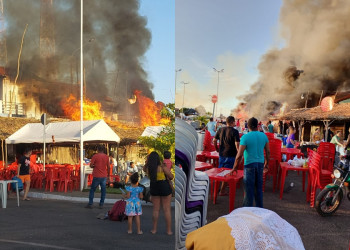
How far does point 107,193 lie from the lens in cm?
441

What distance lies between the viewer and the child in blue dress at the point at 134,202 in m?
3.74

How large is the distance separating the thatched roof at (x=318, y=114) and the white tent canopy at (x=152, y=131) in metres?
0.99

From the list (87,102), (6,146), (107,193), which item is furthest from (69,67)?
(107,193)

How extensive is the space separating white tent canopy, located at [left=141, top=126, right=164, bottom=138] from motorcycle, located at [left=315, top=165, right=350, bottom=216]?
3.63 feet

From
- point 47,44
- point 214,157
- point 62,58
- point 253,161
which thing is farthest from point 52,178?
point 253,161

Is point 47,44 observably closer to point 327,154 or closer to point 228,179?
point 228,179

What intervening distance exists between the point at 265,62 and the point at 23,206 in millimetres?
3425

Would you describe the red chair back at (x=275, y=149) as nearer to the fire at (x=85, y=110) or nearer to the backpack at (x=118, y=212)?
the fire at (x=85, y=110)

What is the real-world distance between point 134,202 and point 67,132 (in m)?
0.98

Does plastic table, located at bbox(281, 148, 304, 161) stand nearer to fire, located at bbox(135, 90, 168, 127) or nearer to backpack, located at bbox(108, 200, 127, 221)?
fire, located at bbox(135, 90, 168, 127)

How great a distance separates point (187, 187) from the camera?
1871mm

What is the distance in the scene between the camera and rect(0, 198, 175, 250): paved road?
3.38m

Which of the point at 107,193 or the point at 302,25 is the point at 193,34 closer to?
the point at 302,25

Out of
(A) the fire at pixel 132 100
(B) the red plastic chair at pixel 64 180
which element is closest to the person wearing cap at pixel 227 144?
(A) the fire at pixel 132 100
